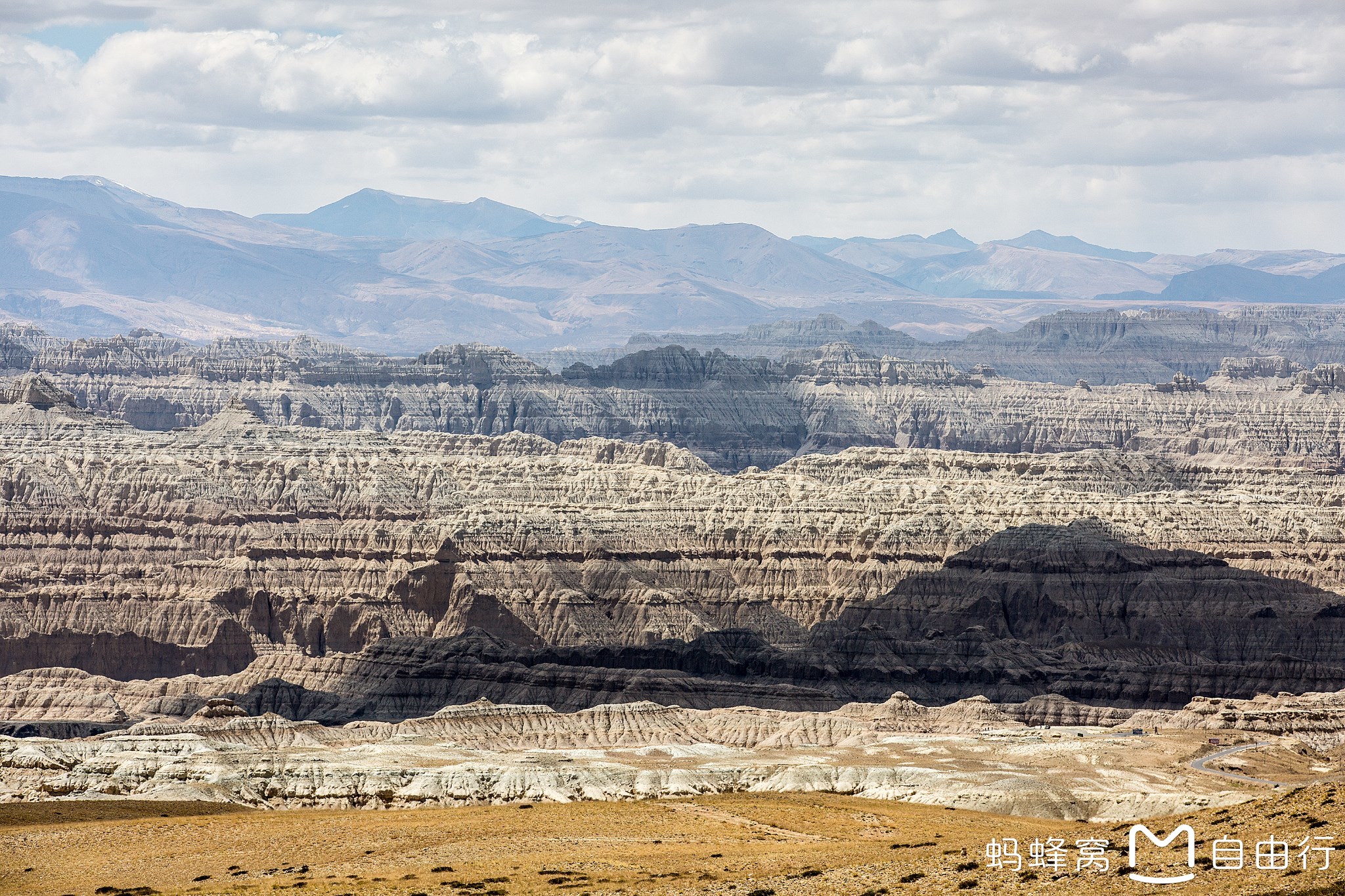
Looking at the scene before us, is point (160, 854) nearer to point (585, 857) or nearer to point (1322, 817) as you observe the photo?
point (585, 857)

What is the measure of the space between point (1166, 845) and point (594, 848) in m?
27.1

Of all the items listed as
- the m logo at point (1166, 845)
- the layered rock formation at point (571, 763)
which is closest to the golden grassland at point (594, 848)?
the m logo at point (1166, 845)

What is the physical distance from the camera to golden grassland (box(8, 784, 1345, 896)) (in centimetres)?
6994

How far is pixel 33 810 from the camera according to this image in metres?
103

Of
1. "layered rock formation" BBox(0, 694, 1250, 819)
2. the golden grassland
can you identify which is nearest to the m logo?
the golden grassland

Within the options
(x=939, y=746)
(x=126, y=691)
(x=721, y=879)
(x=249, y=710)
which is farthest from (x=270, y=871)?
(x=126, y=691)

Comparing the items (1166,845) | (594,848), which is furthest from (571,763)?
(1166,845)

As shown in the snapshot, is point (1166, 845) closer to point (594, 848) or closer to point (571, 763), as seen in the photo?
point (594, 848)

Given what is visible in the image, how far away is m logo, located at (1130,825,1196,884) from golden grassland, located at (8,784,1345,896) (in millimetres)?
408

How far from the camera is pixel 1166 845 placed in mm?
70438

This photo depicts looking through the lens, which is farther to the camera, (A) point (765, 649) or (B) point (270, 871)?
(A) point (765, 649)

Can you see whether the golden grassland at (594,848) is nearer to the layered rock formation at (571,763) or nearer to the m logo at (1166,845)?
the m logo at (1166,845)

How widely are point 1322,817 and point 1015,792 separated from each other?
44.8 metres

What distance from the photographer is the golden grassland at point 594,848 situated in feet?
229
